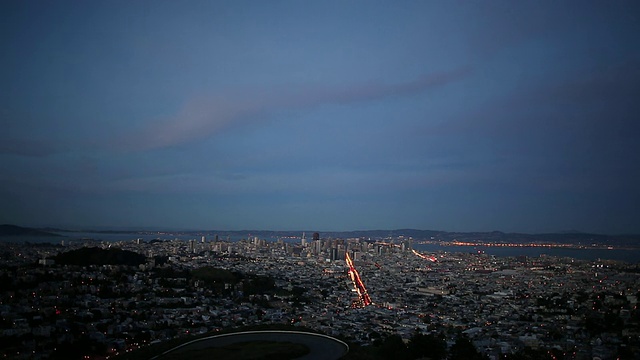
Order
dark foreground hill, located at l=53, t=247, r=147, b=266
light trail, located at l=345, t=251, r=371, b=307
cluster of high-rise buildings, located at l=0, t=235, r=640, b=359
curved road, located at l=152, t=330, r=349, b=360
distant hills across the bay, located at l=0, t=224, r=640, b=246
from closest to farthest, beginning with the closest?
curved road, located at l=152, t=330, r=349, b=360
cluster of high-rise buildings, located at l=0, t=235, r=640, b=359
light trail, located at l=345, t=251, r=371, b=307
dark foreground hill, located at l=53, t=247, r=147, b=266
distant hills across the bay, located at l=0, t=224, r=640, b=246

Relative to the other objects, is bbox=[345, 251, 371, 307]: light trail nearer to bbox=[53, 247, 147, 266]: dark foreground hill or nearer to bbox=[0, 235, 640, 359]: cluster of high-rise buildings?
bbox=[0, 235, 640, 359]: cluster of high-rise buildings

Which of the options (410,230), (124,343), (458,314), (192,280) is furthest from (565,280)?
(410,230)

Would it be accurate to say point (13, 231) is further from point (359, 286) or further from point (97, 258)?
point (359, 286)

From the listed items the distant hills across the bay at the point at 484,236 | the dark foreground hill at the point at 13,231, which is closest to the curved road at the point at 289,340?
the distant hills across the bay at the point at 484,236

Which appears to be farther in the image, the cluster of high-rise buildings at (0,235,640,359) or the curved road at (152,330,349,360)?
the cluster of high-rise buildings at (0,235,640,359)

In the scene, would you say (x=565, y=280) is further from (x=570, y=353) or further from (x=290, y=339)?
(x=290, y=339)

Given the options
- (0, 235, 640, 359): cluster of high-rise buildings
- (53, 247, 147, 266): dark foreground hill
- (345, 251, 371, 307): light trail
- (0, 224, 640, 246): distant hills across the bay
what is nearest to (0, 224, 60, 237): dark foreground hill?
(0, 224, 640, 246): distant hills across the bay

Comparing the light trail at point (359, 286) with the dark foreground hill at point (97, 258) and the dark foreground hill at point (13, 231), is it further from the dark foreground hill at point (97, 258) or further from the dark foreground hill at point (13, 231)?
the dark foreground hill at point (13, 231)

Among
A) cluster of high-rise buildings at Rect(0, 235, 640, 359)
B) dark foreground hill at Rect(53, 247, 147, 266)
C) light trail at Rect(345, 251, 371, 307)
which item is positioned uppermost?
dark foreground hill at Rect(53, 247, 147, 266)
